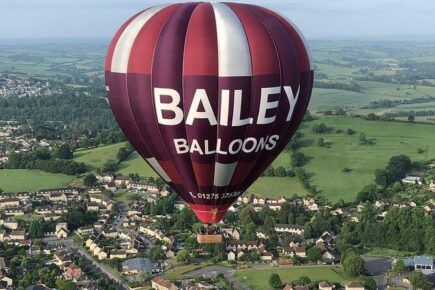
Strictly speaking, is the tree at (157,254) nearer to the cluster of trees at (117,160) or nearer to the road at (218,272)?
the road at (218,272)

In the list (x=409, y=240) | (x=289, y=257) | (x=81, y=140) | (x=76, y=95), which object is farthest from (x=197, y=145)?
(x=76, y=95)

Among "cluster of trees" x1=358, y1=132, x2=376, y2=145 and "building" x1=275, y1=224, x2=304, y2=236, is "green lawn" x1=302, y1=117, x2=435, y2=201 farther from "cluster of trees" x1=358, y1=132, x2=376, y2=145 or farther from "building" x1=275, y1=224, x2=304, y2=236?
"building" x1=275, y1=224, x2=304, y2=236

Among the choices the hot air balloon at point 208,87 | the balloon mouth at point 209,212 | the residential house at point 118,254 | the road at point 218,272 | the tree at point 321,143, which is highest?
the hot air balloon at point 208,87

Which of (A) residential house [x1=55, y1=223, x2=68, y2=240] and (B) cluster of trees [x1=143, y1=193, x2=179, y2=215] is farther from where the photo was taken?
(B) cluster of trees [x1=143, y1=193, x2=179, y2=215]

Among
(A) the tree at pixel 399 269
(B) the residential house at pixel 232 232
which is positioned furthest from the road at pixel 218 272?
(A) the tree at pixel 399 269

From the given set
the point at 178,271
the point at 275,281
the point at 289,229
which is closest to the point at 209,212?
the point at 275,281

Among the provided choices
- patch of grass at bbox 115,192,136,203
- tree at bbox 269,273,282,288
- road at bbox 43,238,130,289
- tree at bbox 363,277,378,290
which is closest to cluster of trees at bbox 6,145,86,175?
patch of grass at bbox 115,192,136,203

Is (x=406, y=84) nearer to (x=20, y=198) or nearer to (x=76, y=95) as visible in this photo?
(x=76, y=95)
